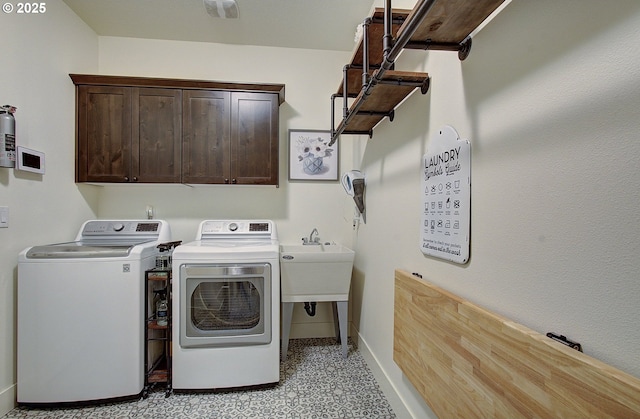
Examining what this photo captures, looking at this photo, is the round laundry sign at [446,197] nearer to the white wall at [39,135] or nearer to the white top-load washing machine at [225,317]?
the white top-load washing machine at [225,317]

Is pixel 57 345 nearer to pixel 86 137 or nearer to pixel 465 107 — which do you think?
pixel 86 137

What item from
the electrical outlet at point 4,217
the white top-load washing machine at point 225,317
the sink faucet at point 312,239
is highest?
the electrical outlet at point 4,217

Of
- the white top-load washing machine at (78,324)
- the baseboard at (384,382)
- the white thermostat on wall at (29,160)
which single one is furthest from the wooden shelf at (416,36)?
the white thermostat on wall at (29,160)

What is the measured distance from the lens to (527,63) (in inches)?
34.0

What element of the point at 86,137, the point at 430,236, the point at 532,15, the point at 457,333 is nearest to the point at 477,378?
the point at 457,333

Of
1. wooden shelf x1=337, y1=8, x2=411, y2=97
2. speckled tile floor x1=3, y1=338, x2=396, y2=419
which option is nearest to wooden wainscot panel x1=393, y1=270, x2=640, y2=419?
speckled tile floor x1=3, y1=338, x2=396, y2=419

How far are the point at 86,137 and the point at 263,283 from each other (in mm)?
1950

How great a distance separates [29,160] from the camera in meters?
1.94

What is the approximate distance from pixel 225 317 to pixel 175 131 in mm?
1598

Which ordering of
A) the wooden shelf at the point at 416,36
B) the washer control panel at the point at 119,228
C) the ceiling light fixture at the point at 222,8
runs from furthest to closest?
the washer control panel at the point at 119,228 < the ceiling light fixture at the point at 222,8 < the wooden shelf at the point at 416,36

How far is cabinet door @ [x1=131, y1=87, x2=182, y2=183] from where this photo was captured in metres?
2.46

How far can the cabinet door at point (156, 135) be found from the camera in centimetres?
246

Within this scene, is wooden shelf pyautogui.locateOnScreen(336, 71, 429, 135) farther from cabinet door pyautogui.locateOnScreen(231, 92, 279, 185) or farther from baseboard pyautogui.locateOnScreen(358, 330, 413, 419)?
baseboard pyautogui.locateOnScreen(358, 330, 413, 419)

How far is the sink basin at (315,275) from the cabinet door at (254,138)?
75 cm
